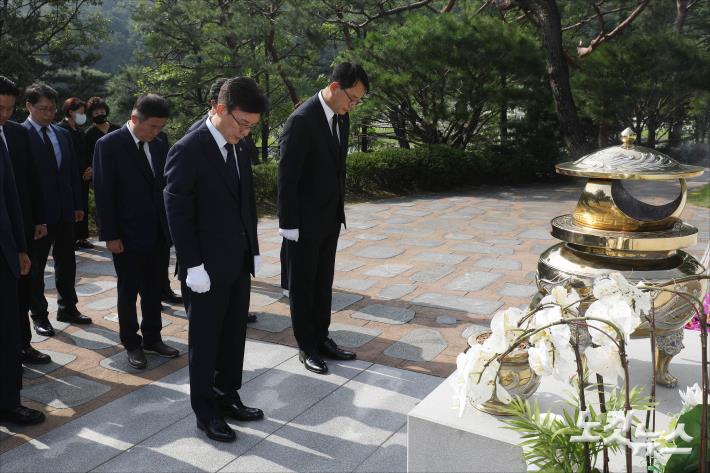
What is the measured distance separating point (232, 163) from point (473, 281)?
3.32 metres

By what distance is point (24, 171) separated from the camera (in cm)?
406

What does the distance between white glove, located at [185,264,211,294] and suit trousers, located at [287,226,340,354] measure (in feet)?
3.33

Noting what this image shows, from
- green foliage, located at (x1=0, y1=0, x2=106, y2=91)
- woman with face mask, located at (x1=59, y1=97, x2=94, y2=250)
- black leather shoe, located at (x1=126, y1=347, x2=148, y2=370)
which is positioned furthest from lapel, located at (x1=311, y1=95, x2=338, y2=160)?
green foliage, located at (x1=0, y1=0, x2=106, y2=91)

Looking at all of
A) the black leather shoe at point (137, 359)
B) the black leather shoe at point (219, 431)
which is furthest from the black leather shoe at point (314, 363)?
the black leather shoe at point (137, 359)

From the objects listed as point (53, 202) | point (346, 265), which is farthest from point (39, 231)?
point (346, 265)

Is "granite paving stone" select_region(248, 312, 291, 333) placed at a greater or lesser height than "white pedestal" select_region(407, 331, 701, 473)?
lesser

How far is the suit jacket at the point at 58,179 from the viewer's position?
4645mm

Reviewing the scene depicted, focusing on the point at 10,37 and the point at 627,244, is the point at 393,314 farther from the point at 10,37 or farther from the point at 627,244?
the point at 10,37

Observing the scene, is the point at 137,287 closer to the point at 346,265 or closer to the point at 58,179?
the point at 58,179

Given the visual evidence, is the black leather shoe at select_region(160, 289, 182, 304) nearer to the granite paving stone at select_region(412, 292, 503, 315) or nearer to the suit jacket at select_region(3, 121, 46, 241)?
the suit jacket at select_region(3, 121, 46, 241)

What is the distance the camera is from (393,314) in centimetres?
504

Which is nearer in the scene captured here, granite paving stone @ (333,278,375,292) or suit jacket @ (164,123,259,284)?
suit jacket @ (164,123,259,284)

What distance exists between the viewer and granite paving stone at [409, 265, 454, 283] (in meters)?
6.02

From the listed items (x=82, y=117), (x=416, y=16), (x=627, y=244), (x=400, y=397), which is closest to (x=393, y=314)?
(x=400, y=397)
